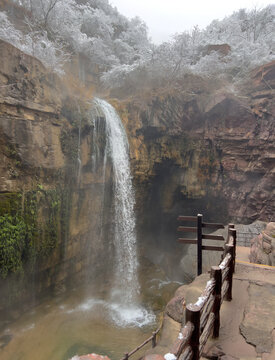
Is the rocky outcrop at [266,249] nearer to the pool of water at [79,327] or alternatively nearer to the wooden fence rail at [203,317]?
the wooden fence rail at [203,317]

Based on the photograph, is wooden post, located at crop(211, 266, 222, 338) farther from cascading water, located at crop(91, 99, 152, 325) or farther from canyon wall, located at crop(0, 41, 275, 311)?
cascading water, located at crop(91, 99, 152, 325)

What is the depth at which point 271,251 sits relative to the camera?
6.15 m

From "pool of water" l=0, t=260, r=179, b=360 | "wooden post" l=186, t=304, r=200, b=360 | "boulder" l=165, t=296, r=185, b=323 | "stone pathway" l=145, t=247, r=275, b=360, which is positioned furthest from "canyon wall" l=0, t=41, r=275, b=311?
"wooden post" l=186, t=304, r=200, b=360

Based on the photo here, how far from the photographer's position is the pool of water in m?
6.67

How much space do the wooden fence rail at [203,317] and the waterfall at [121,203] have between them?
7.46 m

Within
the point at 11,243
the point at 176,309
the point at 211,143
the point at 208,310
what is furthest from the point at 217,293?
the point at 211,143

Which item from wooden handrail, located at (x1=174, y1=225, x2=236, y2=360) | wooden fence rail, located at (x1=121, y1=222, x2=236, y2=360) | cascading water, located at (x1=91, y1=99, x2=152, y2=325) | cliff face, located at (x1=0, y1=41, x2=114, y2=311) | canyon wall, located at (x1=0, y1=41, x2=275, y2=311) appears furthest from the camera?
cascading water, located at (x1=91, y1=99, x2=152, y2=325)

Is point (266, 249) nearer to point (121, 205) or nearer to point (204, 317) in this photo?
point (204, 317)

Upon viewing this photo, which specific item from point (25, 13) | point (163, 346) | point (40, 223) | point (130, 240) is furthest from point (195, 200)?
point (25, 13)

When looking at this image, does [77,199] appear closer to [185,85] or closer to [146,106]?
[146,106]

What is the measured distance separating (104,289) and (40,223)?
14.7ft

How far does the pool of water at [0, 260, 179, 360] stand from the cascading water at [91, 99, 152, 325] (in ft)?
4.26

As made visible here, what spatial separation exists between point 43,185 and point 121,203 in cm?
395

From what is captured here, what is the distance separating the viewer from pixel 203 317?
2.61m
